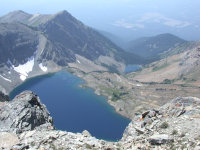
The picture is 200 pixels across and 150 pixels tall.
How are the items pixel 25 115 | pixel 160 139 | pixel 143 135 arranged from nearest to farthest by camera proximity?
pixel 160 139
pixel 143 135
pixel 25 115

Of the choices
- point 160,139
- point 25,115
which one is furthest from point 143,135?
point 25,115

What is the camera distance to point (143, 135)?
30719 mm

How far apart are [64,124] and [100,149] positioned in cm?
15612

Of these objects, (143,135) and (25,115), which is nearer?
(143,135)

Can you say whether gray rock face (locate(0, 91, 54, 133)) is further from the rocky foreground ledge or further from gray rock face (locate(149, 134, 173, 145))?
gray rock face (locate(149, 134, 173, 145))

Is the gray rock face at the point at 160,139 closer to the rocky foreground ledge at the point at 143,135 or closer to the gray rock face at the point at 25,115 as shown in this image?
the rocky foreground ledge at the point at 143,135

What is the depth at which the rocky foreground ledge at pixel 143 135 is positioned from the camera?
87.5 ft

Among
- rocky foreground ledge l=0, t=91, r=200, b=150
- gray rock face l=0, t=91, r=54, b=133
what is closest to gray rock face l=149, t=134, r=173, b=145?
rocky foreground ledge l=0, t=91, r=200, b=150

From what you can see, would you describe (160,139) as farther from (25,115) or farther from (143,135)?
(25,115)

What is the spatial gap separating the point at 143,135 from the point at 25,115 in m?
20.5

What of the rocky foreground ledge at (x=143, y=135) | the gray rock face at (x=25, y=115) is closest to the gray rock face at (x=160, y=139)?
the rocky foreground ledge at (x=143, y=135)

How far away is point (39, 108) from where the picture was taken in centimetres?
4791

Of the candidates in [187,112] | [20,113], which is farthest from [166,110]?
[20,113]

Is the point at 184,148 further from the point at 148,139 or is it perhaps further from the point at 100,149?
the point at 100,149
